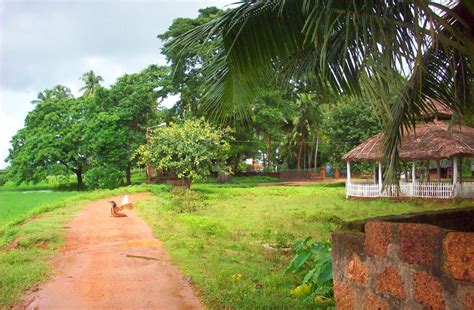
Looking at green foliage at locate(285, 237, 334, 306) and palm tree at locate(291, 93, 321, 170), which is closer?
green foliage at locate(285, 237, 334, 306)

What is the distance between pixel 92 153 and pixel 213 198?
34.9 feet

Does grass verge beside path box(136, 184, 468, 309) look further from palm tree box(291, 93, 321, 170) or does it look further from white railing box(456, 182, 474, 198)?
palm tree box(291, 93, 321, 170)

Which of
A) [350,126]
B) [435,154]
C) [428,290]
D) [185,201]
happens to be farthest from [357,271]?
[350,126]

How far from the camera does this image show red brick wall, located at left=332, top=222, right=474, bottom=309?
2277 millimetres

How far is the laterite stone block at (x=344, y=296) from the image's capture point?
3.06 m

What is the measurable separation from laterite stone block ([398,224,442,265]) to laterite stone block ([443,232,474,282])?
9 centimetres

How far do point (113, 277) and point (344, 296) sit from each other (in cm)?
349

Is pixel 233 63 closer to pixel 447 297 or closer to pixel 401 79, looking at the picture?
pixel 401 79

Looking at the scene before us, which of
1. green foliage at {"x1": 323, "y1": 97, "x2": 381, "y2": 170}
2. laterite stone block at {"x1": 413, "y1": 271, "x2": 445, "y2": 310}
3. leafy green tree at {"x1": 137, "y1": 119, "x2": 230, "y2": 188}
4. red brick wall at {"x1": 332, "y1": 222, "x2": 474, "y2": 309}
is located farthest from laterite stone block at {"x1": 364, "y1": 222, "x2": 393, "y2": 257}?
green foliage at {"x1": 323, "y1": 97, "x2": 381, "y2": 170}

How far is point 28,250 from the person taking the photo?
753cm

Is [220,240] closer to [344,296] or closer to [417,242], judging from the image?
[344,296]

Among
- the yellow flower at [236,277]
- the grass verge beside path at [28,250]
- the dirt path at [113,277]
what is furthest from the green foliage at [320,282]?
the grass verge beside path at [28,250]

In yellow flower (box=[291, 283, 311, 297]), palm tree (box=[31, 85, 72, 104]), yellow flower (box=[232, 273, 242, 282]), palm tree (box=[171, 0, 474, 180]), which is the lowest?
yellow flower (box=[232, 273, 242, 282])

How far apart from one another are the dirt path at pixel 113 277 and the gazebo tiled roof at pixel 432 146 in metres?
11.0
